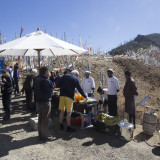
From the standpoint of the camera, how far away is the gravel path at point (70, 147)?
3.77m

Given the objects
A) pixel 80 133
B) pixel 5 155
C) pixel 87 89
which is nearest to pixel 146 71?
pixel 87 89

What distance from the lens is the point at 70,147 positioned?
13.6 ft

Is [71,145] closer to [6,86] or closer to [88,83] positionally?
[88,83]

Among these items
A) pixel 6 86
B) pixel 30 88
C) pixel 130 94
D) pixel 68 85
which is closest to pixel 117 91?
pixel 130 94

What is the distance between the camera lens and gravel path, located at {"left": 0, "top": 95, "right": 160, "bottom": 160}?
377cm

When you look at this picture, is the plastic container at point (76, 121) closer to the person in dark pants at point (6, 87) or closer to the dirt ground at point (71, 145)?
the dirt ground at point (71, 145)

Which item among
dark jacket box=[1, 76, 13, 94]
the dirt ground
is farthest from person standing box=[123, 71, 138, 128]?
dark jacket box=[1, 76, 13, 94]

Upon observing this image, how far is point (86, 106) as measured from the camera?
509cm

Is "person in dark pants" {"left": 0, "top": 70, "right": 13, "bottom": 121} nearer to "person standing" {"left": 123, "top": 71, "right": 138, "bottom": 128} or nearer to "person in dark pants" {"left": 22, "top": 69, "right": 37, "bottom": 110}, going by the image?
"person in dark pants" {"left": 22, "top": 69, "right": 37, "bottom": 110}

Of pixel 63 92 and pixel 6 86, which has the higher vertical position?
pixel 6 86

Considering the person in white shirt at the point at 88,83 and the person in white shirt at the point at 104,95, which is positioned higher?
the person in white shirt at the point at 88,83

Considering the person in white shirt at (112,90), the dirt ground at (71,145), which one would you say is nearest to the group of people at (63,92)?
the person in white shirt at (112,90)

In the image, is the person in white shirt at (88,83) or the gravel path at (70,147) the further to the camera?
the person in white shirt at (88,83)

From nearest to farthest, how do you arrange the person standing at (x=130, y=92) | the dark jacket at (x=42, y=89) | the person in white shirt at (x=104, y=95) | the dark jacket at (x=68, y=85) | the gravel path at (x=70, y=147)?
the gravel path at (x=70, y=147)
the dark jacket at (x=42, y=89)
the dark jacket at (x=68, y=85)
the person standing at (x=130, y=92)
the person in white shirt at (x=104, y=95)
